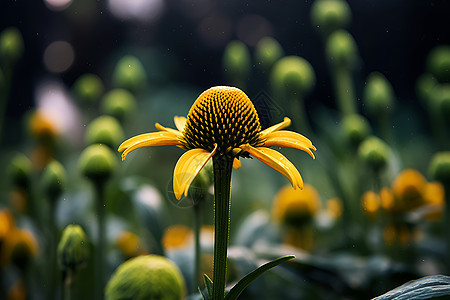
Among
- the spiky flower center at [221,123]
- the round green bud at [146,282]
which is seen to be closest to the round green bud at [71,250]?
the round green bud at [146,282]

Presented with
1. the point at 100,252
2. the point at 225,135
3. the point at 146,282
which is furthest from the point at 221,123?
the point at 100,252

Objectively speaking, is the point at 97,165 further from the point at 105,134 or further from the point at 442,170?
the point at 442,170

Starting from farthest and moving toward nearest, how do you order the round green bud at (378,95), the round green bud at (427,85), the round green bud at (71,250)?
the round green bud at (427,85) → the round green bud at (378,95) → the round green bud at (71,250)

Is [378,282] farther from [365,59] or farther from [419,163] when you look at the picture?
[419,163]

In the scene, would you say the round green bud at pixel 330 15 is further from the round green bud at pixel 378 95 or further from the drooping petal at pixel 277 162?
the drooping petal at pixel 277 162

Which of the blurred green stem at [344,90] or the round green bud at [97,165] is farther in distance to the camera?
the blurred green stem at [344,90]

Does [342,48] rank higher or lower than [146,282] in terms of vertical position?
higher

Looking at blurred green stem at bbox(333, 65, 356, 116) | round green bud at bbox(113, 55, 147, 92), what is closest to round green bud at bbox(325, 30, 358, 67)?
blurred green stem at bbox(333, 65, 356, 116)
